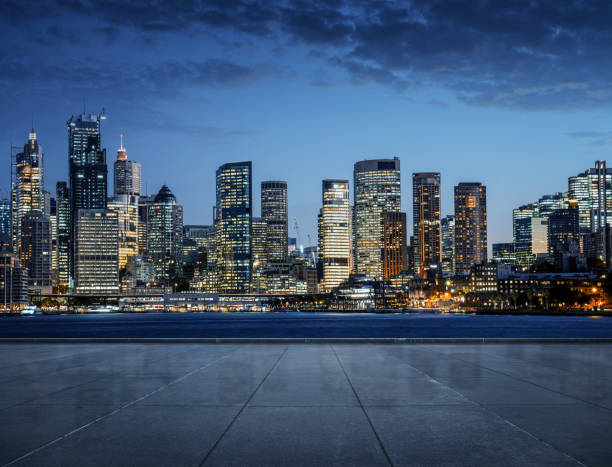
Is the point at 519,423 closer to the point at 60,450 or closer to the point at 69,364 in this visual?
the point at 60,450

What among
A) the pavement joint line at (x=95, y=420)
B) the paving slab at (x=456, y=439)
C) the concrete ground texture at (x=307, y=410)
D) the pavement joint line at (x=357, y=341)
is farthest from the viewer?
the pavement joint line at (x=357, y=341)

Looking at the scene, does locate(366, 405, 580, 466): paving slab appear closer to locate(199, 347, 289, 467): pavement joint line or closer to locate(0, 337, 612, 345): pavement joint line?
locate(199, 347, 289, 467): pavement joint line

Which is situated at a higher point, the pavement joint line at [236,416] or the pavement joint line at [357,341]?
the pavement joint line at [236,416]

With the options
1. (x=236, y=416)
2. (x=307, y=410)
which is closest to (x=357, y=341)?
(x=307, y=410)

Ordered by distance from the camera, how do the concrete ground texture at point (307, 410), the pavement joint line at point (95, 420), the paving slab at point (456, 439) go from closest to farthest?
1. the paving slab at point (456, 439)
2. the pavement joint line at point (95, 420)
3. the concrete ground texture at point (307, 410)

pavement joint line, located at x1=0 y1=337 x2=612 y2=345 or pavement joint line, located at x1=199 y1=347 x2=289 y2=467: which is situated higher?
pavement joint line, located at x1=199 y1=347 x2=289 y2=467

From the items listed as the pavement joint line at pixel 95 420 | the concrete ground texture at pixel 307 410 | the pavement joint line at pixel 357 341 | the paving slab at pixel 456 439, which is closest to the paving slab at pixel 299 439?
the concrete ground texture at pixel 307 410

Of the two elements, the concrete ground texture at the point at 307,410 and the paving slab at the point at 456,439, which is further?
the concrete ground texture at the point at 307,410

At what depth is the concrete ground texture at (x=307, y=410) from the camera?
9258 mm

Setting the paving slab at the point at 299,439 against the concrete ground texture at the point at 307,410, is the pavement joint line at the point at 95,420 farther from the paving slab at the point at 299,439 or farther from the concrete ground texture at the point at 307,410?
the paving slab at the point at 299,439

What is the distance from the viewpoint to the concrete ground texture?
30.4 feet

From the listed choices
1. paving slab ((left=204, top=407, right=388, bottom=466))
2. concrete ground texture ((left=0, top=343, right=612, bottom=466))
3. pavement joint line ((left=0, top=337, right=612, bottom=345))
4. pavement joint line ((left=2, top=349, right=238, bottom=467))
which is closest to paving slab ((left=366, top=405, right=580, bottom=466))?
concrete ground texture ((left=0, top=343, right=612, bottom=466))

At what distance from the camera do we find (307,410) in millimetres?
12344

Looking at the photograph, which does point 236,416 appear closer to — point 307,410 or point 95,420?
point 307,410
